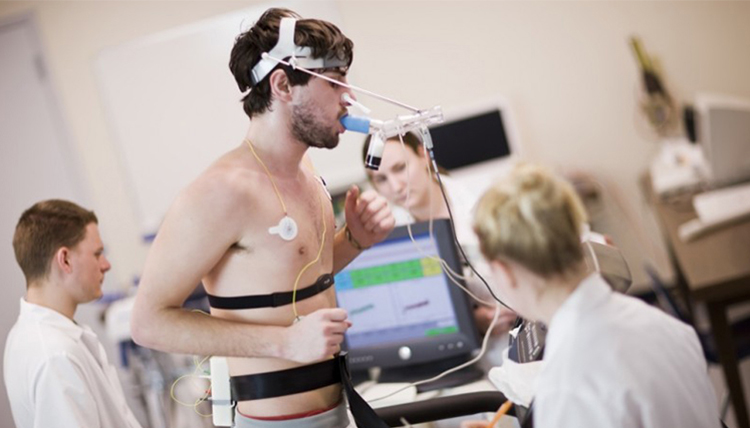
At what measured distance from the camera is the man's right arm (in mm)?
1718

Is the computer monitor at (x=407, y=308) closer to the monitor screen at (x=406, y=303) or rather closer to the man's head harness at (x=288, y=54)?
the monitor screen at (x=406, y=303)

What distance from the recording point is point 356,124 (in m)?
1.89

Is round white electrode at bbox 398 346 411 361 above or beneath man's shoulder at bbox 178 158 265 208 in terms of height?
beneath

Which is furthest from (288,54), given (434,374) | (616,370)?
(434,374)

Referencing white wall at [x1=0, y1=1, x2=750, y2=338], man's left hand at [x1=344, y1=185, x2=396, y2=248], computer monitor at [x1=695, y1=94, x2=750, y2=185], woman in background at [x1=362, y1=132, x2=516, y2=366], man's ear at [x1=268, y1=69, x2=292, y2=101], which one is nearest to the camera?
man's ear at [x1=268, y1=69, x2=292, y2=101]

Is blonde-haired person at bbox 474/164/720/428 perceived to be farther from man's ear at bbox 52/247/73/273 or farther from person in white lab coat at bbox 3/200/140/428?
man's ear at bbox 52/247/73/273

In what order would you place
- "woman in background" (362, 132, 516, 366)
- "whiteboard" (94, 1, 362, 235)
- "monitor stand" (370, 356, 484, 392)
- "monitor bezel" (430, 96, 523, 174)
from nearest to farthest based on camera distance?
"monitor stand" (370, 356, 484, 392), "woman in background" (362, 132, 516, 366), "monitor bezel" (430, 96, 523, 174), "whiteboard" (94, 1, 362, 235)

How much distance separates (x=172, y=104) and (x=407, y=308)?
3305 mm

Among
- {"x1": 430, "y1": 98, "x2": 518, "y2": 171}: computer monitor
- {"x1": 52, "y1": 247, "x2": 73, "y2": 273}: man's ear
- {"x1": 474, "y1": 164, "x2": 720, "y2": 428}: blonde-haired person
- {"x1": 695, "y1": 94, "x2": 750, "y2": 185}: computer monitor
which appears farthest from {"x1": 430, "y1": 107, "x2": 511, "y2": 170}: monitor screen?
{"x1": 474, "y1": 164, "x2": 720, "y2": 428}: blonde-haired person

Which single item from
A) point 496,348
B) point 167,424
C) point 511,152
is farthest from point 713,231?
point 167,424

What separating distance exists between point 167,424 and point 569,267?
3537mm

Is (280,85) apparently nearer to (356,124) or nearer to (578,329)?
(356,124)

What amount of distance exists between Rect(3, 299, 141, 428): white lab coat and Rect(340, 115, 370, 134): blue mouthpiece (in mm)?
828

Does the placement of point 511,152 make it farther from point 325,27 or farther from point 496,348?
point 325,27
